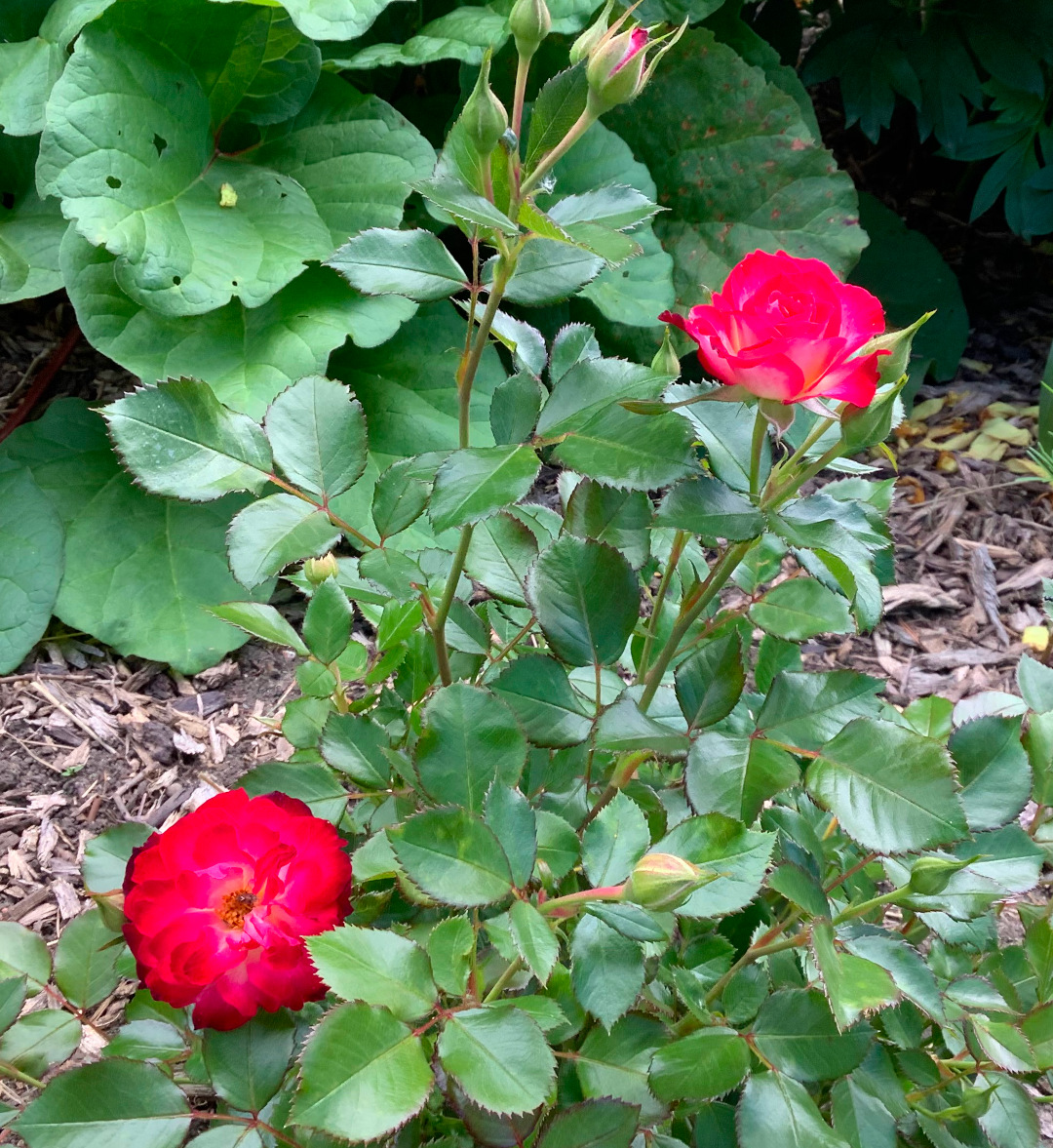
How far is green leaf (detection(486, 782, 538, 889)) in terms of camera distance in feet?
1.73

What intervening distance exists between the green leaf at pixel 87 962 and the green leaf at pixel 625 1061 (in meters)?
0.34

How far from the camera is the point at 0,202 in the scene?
1.79 metres

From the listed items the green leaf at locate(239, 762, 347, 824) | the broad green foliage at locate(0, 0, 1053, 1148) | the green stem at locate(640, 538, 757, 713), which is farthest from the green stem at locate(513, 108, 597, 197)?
the green leaf at locate(239, 762, 347, 824)

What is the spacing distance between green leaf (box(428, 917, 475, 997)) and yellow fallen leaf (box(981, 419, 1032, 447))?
1.76 m

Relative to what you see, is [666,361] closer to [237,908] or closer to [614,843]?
[614,843]

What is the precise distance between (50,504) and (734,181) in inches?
52.3

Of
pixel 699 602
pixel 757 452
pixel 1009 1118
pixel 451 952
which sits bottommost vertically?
pixel 1009 1118

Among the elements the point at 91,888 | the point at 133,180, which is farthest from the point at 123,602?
the point at 91,888

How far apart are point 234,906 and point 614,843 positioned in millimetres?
246

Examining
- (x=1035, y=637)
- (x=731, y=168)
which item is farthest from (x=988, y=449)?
(x=731, y=168)

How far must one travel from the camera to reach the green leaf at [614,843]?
541 millimetres

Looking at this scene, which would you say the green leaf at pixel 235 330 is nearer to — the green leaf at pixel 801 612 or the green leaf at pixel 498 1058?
the green leaf at pixel 801 612

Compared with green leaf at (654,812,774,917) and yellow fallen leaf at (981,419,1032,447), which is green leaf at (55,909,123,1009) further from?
yellow fallen leaf at (981,419,1032,447)

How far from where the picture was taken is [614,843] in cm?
55
